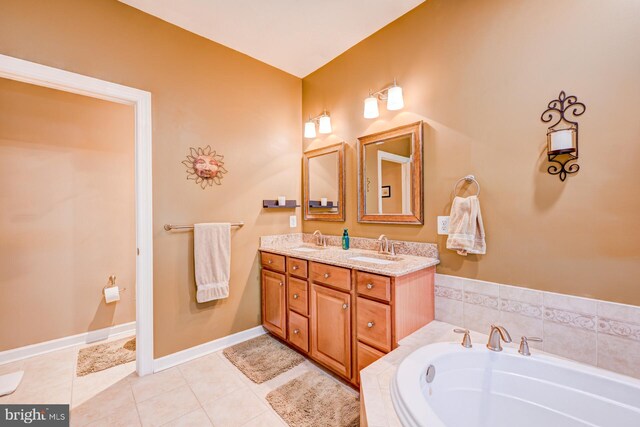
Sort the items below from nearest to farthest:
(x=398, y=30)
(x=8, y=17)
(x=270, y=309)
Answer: (x=8, y=17) → (x=398, y=30) → (x=270, y=309)

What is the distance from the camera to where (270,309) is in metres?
2.55

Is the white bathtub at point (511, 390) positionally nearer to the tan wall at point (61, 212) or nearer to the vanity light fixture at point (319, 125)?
the vanity light fixture at point (319, 125)

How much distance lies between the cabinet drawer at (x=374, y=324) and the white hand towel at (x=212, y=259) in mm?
1270

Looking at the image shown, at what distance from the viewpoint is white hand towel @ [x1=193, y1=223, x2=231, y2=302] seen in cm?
223

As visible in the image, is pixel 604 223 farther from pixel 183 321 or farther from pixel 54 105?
pixel 54 105

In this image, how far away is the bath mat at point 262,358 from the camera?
2.03 m

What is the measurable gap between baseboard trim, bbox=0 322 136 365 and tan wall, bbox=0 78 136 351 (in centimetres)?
5

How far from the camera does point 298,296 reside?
2191 millimetres

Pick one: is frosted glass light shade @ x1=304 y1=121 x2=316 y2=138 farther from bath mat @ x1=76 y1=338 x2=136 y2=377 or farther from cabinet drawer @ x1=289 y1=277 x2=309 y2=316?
bath mat @ x1=76 y1=338 x2=136 y2=377

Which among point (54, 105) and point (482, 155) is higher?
point (54, 105)

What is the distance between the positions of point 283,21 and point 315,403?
278cm

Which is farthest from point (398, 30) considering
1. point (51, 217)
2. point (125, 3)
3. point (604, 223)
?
point (51, 217)

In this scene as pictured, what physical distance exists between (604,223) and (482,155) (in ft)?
2.18

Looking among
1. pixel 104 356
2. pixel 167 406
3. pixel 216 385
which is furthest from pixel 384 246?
pixel 104 356
